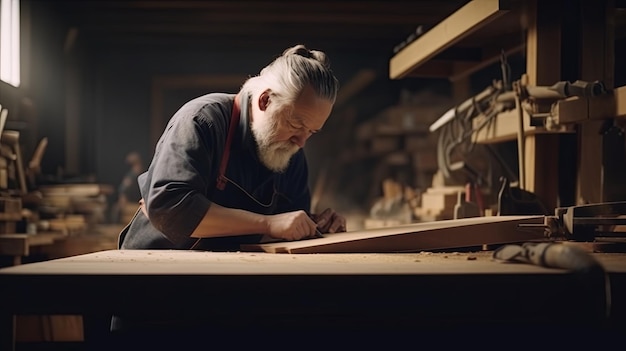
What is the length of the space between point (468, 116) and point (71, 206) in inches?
173

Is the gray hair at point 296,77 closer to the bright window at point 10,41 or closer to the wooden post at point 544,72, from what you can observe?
the wooden post at point 544,72

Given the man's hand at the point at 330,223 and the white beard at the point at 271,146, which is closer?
the white beard at the point at 271,146

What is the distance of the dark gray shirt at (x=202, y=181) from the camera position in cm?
292

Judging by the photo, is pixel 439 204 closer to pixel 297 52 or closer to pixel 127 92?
pixel 297 52

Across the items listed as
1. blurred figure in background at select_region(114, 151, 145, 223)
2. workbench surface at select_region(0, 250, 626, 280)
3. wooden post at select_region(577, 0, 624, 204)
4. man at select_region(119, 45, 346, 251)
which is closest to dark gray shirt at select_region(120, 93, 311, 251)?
man at select_region(119, 45, 346, 251)

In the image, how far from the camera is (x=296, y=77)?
325 cm

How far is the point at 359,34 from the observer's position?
10.6 metres
